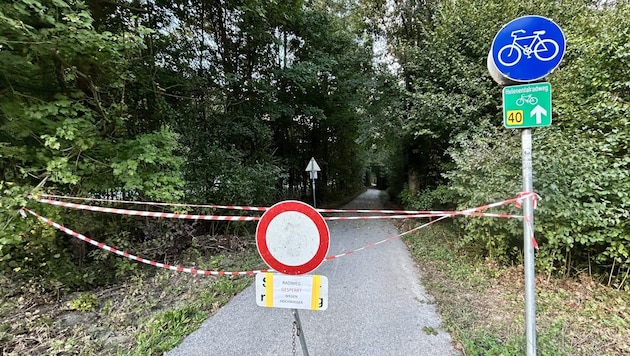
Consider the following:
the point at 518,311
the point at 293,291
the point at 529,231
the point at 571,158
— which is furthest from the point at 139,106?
the point at 571,158

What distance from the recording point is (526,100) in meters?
1.75

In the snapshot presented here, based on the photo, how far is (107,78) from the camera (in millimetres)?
3857

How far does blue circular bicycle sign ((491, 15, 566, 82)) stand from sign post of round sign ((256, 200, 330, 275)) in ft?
5.21

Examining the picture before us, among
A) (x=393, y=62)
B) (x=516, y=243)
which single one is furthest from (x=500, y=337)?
(x=393, y=62)

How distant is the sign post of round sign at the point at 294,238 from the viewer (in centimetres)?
166

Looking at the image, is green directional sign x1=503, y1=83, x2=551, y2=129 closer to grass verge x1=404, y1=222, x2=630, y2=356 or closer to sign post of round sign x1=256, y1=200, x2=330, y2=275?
sign post of round sign x1=256, y1=200, x2=330, y2=275

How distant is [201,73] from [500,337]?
25.2ft

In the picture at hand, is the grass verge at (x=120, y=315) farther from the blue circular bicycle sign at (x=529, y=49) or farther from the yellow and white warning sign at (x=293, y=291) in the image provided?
the blue circular bicycle sign at (x=529, y=49)

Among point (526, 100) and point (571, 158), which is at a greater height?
point (526, 100)

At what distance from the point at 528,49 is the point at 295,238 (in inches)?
75.3

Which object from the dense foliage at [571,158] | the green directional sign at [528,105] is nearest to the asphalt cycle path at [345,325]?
the dense foliage at [571,158]

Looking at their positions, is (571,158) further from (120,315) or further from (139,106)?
(139,106)

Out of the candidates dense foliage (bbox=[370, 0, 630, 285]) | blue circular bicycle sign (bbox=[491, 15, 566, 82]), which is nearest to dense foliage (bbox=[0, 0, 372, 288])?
blue circular bicycle sign (bbox=[491, 15, 566, 82])

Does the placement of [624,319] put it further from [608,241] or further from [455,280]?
[455,280]
